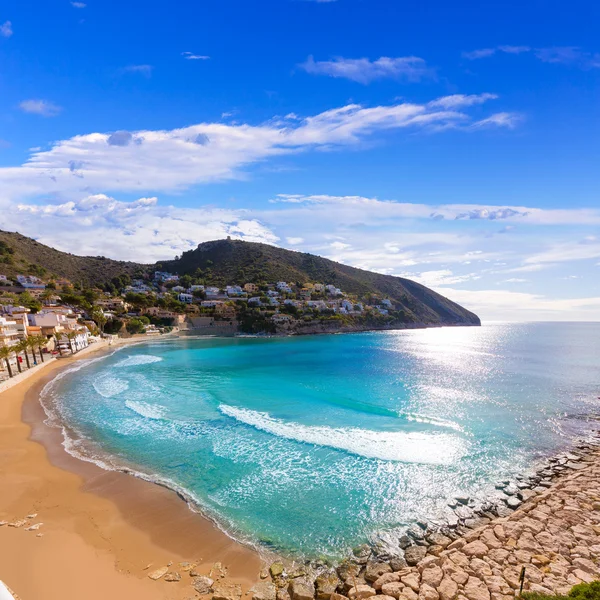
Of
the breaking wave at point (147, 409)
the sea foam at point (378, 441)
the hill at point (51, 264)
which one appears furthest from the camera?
the hill at point (51, 264)

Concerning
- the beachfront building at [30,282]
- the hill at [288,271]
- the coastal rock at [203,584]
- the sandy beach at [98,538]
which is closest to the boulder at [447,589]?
the sandy beach at [98,538]

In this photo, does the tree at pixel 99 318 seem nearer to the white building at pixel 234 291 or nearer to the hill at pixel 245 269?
the hill at pixel 245 269

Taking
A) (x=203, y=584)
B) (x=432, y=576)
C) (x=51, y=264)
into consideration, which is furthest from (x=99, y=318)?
(x=432, y=576)

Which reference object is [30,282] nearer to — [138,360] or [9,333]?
[9,333]

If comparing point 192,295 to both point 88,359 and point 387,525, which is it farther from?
point 387,525

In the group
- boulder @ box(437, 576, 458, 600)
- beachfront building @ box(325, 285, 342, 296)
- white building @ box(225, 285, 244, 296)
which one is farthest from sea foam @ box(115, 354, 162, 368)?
beachfront building @ box(325, 285, 342, 296)

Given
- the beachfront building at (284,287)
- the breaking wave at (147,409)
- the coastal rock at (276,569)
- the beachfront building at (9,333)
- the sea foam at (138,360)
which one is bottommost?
the sea foam at (138,360)
